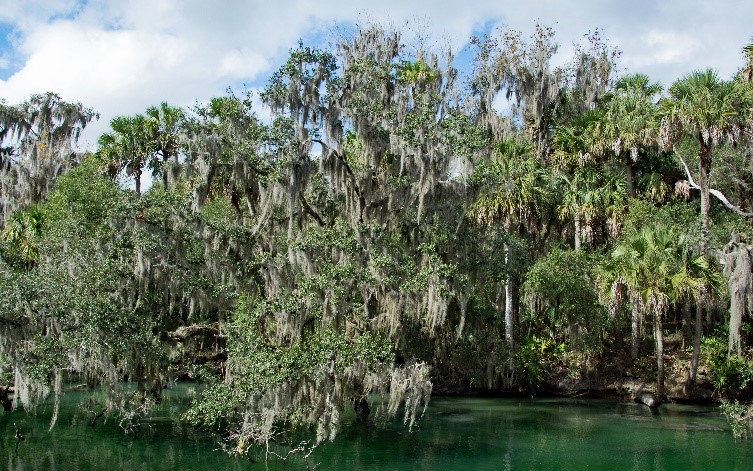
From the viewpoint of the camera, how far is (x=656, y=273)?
1911 centimetres

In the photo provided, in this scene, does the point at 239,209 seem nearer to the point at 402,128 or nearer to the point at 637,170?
the point at 402,128

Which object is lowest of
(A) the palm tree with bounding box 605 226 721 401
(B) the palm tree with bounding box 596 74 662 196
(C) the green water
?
(C) the green water

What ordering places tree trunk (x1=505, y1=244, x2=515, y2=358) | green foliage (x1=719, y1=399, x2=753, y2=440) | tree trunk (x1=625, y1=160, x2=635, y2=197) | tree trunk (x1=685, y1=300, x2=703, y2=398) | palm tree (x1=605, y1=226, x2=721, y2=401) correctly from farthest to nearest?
tree trunk (x1=625, y1=160, x2=635, y2=197) < tree trunk (x1=505, y1=244, x2=515, y2=358) < tree trunk (x1=685, y1=300, x2=703, y2=398) < palm tree (x1=605, y1=226, x2=721, y2=401) < green foliage (x1=719, y1=399, x2=753, y2=440)

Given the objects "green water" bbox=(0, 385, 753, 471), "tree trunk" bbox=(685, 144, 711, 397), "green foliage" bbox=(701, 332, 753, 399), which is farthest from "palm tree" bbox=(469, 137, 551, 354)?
"green foliage" bbox=(701, 332, 753, 399)

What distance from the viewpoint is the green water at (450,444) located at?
1451 centimetres

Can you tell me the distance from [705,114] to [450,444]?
37.8 feet

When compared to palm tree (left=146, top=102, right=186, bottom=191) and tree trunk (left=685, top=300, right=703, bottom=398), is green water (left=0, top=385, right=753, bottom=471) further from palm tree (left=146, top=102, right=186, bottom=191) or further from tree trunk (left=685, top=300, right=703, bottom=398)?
palm tree (left=146, top=102, right=186, bottom=191)

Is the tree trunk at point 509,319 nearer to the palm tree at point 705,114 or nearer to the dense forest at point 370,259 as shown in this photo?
the dense forest at point 370,259

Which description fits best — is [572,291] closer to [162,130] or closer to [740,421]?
[740,421]

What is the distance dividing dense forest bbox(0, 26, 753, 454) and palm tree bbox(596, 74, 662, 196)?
109mm

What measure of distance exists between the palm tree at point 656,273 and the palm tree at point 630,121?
439 cm

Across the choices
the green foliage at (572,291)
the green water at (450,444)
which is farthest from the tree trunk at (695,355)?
the green foliage at (572,291)

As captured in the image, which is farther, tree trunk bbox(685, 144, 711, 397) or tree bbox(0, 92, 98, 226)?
tree bbox(0, 92, 98, 226)

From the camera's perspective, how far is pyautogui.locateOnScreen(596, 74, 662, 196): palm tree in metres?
23.4
